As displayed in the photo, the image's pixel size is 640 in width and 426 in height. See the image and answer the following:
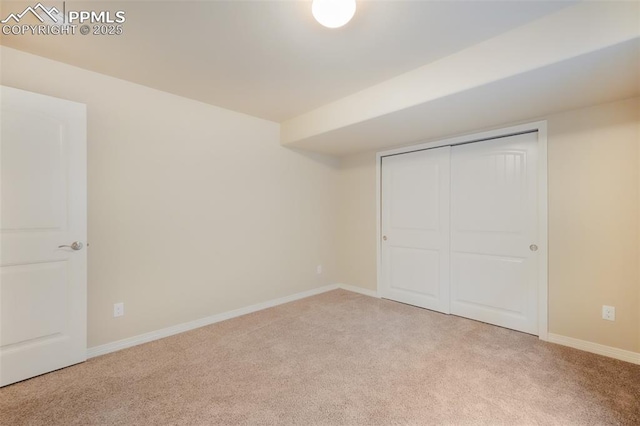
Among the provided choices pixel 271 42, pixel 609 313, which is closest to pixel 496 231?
pixel 609 313

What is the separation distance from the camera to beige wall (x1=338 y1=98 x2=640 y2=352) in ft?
7.56

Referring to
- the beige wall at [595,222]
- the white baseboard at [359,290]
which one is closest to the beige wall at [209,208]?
the beige wall at [595,222]

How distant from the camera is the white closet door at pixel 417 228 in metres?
3.46

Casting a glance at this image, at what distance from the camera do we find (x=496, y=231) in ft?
9.97

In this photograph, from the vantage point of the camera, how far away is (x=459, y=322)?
123 inches

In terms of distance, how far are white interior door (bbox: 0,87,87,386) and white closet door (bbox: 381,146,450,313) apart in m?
3.30

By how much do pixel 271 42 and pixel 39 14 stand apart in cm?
141

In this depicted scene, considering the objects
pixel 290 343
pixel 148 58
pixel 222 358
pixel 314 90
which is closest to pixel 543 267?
pixel 290 343

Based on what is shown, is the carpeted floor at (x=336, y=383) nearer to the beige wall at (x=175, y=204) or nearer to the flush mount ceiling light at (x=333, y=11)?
the beige wall at (x=175, y=204)

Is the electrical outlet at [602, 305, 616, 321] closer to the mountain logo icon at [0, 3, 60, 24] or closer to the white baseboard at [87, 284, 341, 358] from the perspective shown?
the white baseboard at [87, 284, 341, 358]

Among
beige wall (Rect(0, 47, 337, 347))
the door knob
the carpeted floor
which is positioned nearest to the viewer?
the carpeted floor

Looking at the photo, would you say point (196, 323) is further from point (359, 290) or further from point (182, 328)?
point (359, 290)

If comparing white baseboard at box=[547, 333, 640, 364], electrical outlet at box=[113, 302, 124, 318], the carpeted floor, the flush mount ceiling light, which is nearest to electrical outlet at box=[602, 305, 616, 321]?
white baseboard at box=[547, 333, 640, 364]

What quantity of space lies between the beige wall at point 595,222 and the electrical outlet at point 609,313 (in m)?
0.03
